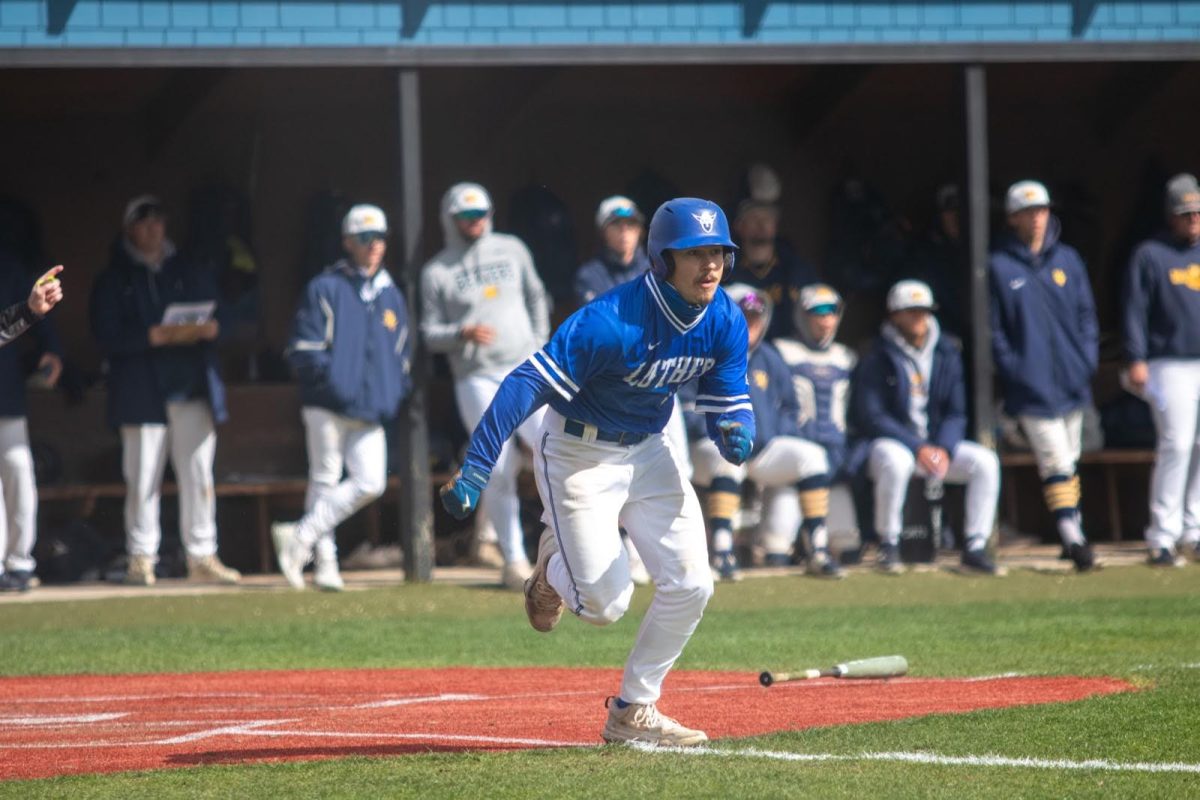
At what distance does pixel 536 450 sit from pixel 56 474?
7729 mm

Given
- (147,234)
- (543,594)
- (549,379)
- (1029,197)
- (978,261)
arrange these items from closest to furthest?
(549,379) → (543,594) → (147,234) → (1029,197) → (978,261)

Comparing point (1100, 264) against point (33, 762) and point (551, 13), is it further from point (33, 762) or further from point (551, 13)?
point (33, 762)

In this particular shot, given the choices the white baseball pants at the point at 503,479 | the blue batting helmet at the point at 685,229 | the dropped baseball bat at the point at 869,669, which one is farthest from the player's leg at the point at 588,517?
the white baseball pants at the point at 503,479

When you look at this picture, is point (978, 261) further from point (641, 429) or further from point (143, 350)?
point (641, 429)

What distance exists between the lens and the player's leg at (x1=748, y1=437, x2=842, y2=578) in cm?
1152

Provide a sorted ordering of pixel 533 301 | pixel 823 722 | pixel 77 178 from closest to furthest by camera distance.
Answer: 1. pixel 823 722
2. pixel 533 301
3. pixel 77 178

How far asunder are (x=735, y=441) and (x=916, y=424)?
6074mm

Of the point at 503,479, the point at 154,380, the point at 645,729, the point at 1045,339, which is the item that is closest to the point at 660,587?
the point at 645,729

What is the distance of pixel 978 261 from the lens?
12023mm

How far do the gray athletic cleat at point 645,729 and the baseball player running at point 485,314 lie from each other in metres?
5.15

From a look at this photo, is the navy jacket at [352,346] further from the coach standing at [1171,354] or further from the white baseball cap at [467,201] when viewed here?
the coach standing at [1171,354]

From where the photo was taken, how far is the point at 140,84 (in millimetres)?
13188

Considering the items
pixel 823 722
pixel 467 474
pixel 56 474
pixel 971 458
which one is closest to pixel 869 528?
pixel 971 458

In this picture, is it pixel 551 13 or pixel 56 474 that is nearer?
pixel 551 13
